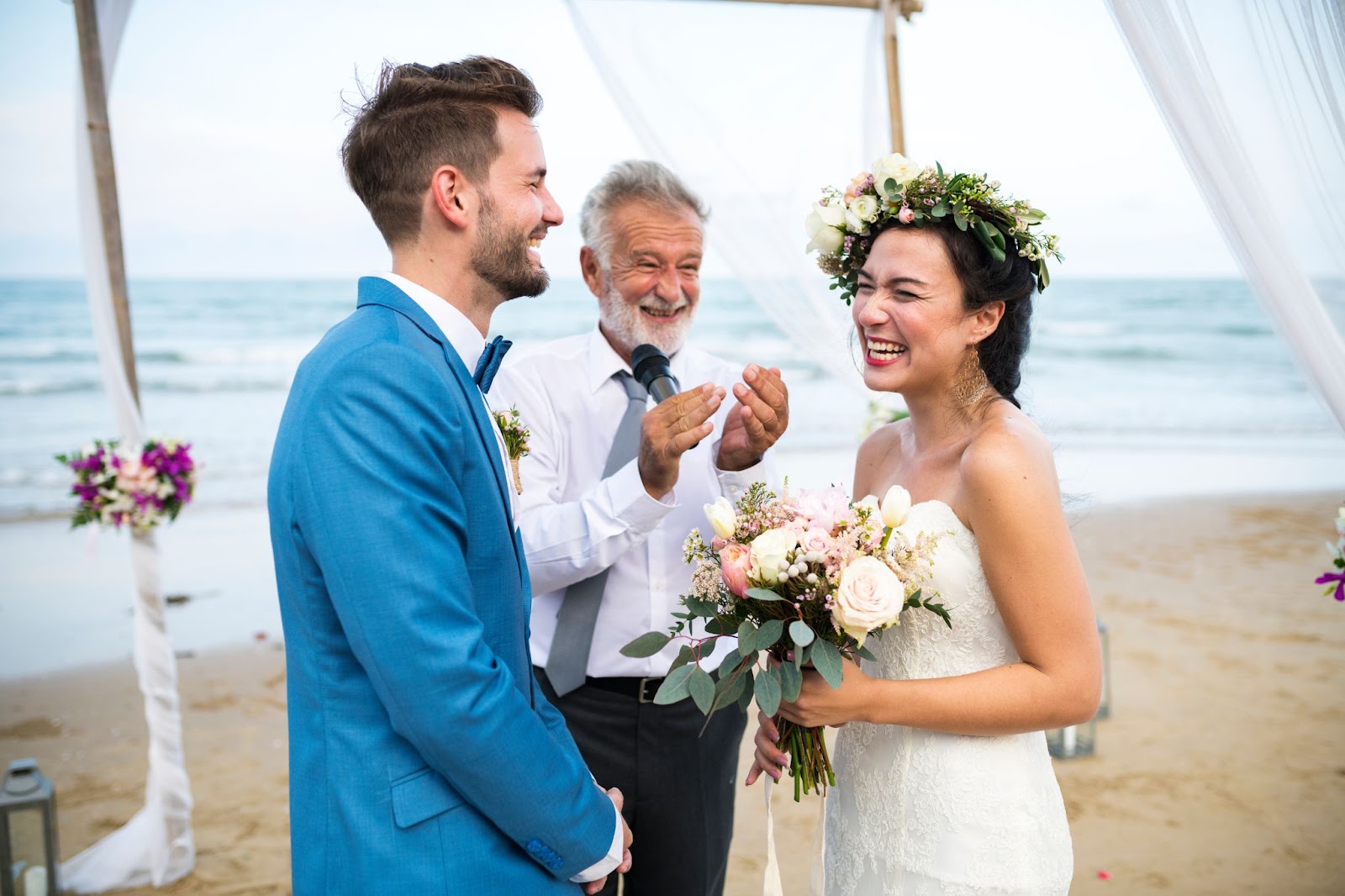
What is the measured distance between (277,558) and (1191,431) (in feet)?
61.5

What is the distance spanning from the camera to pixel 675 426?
2443 millimetres

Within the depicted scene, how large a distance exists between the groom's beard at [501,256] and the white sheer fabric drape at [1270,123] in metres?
2.05

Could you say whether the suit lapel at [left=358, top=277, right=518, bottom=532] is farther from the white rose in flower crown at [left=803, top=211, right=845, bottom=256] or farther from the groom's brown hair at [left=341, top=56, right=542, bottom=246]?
the white rose in flower crown at [left=803, top=211, right=845, bottom=256]

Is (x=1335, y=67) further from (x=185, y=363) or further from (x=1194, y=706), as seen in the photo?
(x=185, y=363)

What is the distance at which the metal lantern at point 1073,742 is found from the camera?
5.73 meters

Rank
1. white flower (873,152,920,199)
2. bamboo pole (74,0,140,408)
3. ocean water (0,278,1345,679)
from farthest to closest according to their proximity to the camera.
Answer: ocean water (0,278,1345,679) < bamboo pole (74,0,140,408) < white flower (873,152,920,199)

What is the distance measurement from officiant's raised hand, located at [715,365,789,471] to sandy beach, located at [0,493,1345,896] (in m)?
2.53

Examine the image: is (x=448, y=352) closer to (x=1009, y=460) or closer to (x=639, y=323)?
(x=1009, y=460)

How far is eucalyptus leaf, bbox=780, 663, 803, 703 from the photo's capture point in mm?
1992

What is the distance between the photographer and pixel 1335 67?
293 centimetres

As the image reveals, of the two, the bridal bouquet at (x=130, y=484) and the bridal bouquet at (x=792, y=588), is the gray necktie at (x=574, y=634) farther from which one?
the bridal bouquet at (x=130, y=484)

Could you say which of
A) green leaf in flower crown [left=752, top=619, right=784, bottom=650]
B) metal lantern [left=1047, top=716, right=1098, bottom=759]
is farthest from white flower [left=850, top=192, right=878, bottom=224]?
metal lantern [left=1047, top=716, right=1098, bottom=759]

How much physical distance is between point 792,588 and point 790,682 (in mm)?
179

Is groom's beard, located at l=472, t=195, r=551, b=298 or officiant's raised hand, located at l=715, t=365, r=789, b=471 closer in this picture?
groom's beard, located at l=472, t=195, r=551, b=298
